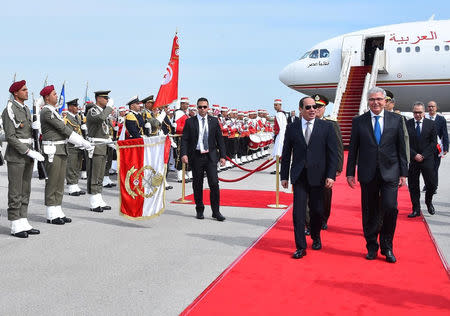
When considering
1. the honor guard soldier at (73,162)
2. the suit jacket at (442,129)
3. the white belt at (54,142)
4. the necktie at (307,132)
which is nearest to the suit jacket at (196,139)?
the white belt at (54,142)

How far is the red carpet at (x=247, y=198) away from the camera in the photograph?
30.2 feet

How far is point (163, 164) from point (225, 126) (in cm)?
868

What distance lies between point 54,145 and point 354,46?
67.8 ft

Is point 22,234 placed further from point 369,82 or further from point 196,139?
point 369,82

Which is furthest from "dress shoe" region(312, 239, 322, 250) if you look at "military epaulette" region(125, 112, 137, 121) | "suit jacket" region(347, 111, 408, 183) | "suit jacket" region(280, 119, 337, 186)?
"military epaulette" region(125, 112, 137, 121)

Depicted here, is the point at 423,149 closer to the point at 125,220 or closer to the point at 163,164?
the point at 163,164

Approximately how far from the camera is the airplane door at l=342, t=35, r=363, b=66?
25.0 meters

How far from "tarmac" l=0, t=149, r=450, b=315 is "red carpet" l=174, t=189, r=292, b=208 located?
0.53m

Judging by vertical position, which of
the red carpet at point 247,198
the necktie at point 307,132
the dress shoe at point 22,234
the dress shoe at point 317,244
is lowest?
the red carpet at point 247,198

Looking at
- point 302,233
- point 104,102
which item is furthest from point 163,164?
point 302,233

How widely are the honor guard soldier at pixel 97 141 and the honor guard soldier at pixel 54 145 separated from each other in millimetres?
1018

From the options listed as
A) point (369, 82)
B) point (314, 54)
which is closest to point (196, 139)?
point (369, 82)

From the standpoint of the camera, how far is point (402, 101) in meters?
25.1

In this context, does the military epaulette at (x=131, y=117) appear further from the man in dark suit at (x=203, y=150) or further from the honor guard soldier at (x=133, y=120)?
the man in dark suit at (x=203, y=150)
